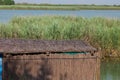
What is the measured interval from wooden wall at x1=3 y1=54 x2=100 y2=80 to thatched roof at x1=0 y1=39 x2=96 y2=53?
391mm

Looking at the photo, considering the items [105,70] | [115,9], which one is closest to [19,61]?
[105,70]

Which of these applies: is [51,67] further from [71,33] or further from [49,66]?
[71,33]

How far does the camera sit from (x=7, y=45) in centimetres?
1035

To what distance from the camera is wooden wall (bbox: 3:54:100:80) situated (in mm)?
9633

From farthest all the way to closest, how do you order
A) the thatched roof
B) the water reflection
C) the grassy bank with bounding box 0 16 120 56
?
the grassy bank with bounding box 0 16 120 56, the water reflection, the thatched roof

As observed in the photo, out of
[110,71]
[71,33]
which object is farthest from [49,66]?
[71,33]

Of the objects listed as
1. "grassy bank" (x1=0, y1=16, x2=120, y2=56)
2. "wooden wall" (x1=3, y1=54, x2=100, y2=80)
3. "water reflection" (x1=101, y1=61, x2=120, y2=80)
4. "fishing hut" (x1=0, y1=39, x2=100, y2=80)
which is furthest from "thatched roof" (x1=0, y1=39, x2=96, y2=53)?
"grassy bank" (x1=0, y1=16, x2=120, y2=56)

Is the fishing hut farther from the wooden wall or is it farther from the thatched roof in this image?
the thatched roof

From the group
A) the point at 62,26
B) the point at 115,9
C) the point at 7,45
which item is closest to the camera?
the point at 7,45

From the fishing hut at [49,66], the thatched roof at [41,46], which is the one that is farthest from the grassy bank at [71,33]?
the fishing hut at [49,66]

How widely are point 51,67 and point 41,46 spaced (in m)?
1.13

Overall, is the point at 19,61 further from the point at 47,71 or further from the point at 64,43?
the point at 64,43

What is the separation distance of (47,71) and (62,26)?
6.95 m

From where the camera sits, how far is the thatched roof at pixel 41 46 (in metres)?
10.1
